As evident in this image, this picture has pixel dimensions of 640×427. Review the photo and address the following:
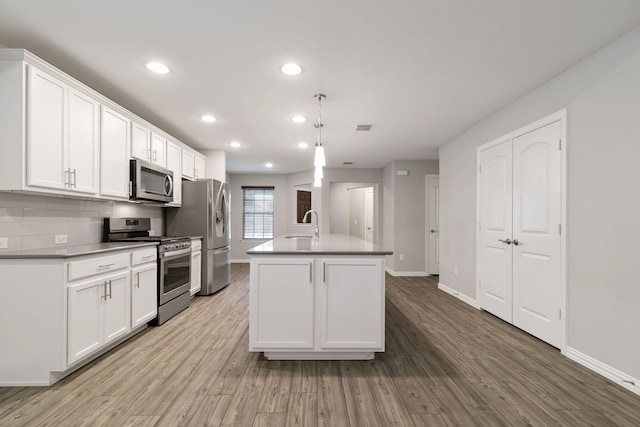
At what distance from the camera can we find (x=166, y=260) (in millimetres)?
3393

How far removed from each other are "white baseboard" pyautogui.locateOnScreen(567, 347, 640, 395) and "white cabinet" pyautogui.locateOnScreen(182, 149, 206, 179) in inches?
193

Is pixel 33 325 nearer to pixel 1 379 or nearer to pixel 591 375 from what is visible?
pixel 1 379

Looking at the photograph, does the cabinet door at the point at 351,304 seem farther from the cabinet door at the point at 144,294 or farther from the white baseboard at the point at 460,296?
the white baseboard at the point at 460,296

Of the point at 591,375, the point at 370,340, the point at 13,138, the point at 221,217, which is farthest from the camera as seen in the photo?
the point at 221,217

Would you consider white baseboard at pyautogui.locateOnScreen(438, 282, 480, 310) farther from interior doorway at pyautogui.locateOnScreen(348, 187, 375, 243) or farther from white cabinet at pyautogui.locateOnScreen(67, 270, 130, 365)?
white cabinet at pyautogui.locateOnScreen(67, 270, 130, 365)

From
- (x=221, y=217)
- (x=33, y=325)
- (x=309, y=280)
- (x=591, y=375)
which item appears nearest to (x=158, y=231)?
(x=221, y=217)

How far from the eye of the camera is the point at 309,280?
2.42 meters

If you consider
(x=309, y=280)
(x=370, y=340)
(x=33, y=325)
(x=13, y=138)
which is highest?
(x=13, y=138)

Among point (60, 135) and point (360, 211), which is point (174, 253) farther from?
point (360, 211)

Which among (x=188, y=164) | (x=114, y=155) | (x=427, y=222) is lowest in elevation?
(x=427, y=222)

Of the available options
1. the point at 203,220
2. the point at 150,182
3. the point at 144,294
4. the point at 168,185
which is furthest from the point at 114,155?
the point at 203,220

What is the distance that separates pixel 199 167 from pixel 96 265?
2.99 metres

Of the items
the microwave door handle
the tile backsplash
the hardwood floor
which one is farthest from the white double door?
the tile backsplash

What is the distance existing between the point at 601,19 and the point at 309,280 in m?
2.64
